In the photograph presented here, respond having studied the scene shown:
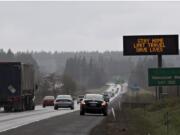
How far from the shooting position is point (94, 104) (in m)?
46.1

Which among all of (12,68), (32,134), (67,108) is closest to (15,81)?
(12,68)

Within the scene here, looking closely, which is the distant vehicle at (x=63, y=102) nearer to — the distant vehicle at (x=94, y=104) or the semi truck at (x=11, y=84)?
the semi truck at (x=11, y=84)

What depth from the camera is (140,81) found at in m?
175

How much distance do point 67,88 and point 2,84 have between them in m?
95.3

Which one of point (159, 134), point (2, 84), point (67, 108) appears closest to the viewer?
point (159, 134)

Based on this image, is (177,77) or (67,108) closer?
(177,77)

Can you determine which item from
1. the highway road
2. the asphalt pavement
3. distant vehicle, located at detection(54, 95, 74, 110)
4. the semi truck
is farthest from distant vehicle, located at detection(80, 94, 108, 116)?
distant vehicle, located at detection(54, 95, 74, 110)

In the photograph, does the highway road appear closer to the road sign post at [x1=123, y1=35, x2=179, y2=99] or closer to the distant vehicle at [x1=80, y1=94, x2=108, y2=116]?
the distant vehicle at [x1=80, y1=94, x2=108, y2=116]

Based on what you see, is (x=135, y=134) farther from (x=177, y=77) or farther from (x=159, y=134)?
(x=177, y=77)

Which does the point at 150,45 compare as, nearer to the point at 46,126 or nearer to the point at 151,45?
the point at 151,45

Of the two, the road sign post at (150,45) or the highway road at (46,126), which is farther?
the road sign post at (150,45)

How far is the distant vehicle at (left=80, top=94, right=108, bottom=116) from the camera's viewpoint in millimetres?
46125

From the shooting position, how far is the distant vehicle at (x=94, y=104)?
46.1 m

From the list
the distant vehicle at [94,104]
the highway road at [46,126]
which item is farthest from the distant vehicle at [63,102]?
the highway road at [46,126]
